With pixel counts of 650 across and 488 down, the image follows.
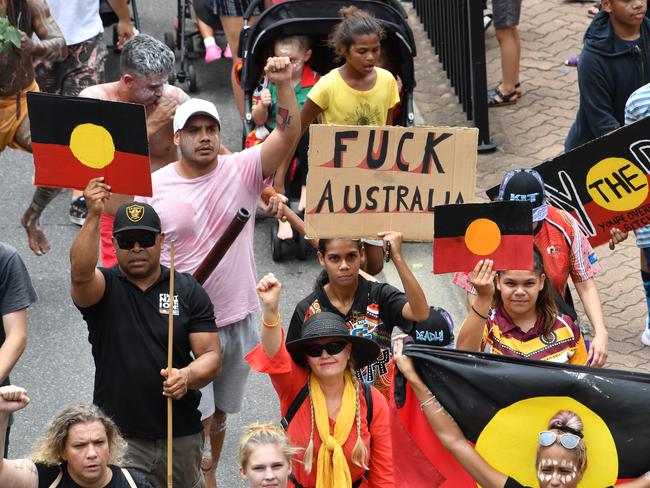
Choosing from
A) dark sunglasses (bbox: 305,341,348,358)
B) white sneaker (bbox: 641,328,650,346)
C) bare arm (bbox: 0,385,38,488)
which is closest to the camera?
bare arm (bbox: 0,385,38,488)

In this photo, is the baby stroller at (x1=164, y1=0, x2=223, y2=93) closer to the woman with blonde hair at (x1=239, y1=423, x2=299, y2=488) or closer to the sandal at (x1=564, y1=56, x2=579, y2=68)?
the sandal at (x1=564, y1=56, x2=579, y2=68)

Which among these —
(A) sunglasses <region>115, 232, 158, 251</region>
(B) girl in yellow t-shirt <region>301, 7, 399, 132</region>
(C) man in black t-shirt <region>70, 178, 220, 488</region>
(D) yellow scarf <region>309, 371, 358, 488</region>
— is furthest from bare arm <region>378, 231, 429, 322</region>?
(B) girl in yellow t-shirt <region>301, 7, 399, 132</region>

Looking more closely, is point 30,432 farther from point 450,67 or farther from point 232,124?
point 450,67

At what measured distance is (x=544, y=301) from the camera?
6.65m

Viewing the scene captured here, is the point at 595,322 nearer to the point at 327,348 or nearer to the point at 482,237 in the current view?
the point at 482,237

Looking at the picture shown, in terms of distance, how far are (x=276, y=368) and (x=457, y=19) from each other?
5965 millimetres

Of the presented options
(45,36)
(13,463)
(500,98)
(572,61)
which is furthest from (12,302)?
(572,61)

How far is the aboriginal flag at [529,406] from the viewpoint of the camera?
5867 mm

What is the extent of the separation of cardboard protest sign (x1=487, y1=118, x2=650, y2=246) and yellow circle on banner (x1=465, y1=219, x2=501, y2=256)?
1.12 m

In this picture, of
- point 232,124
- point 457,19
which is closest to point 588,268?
point 457,19

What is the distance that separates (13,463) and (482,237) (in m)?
2.27

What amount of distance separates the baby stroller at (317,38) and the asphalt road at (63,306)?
43 centimetres

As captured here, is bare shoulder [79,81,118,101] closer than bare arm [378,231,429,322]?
No

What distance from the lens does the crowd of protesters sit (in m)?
5.86
